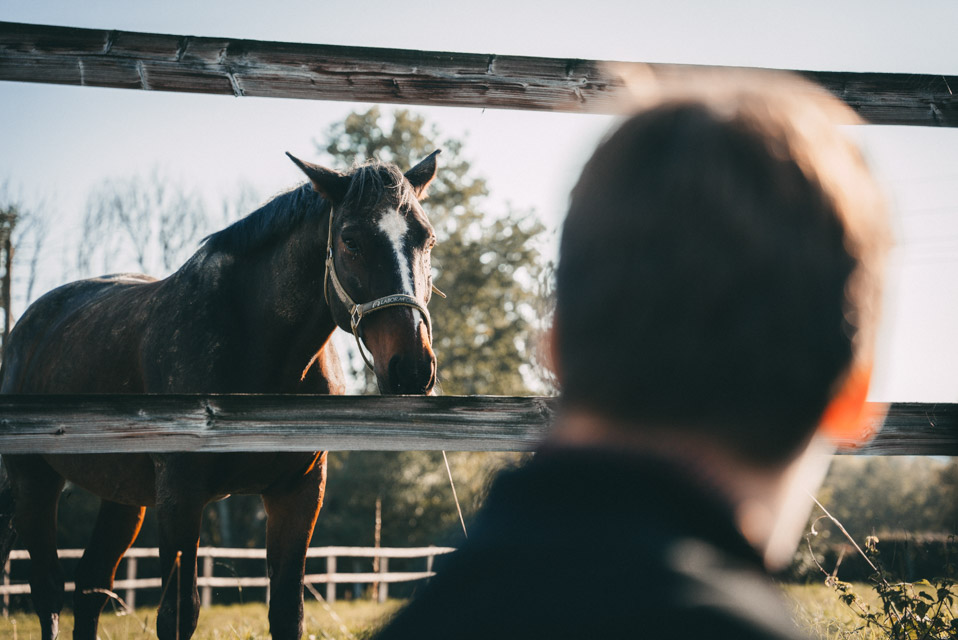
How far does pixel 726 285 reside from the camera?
30.9 inches

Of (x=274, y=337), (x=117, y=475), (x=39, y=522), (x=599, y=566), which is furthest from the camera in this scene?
(x=39, y=522)

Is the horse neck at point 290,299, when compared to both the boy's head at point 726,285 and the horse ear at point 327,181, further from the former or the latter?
the boy's head at point 726,285

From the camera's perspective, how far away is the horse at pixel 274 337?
3184 mm

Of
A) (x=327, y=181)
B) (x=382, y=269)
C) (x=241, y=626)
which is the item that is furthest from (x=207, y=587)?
(x=382, y=269)

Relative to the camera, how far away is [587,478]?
788mm

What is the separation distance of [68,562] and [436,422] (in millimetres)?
21056

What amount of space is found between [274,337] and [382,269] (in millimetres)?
692

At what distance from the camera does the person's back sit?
0.74 metres

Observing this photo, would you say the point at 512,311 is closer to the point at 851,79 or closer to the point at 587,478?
the point at 851,79

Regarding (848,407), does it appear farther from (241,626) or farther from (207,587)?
(207,587)

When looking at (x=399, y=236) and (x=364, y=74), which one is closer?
(x=364, y=74)

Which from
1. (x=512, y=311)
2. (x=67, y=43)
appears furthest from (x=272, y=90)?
(x=512, y=311)

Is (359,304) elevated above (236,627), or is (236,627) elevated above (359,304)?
(359,304)

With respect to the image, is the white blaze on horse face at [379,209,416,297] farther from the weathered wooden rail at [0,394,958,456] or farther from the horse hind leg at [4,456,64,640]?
the horse hind leg at [4,456,64,640]
